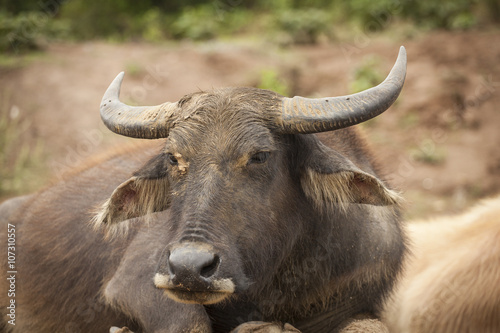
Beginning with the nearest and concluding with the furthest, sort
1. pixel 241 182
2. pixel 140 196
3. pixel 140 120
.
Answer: pixel 241 182, pixel 140 120, pixel 140 196

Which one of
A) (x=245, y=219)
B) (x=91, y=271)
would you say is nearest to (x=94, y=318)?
(x=91, y=271)

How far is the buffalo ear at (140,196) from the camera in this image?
3.97 m

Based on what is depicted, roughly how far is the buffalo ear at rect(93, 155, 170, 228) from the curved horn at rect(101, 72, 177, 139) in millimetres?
306

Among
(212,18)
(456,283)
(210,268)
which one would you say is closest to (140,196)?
(210,268)

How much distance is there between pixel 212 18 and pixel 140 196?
52.0ft

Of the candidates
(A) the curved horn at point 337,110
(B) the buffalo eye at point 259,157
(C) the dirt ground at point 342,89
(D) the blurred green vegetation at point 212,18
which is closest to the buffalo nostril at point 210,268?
(B) the buffalo eye at point 259,157

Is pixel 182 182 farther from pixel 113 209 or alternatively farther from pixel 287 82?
pixel 287 82

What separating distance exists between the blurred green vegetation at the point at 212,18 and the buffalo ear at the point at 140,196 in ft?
34.1

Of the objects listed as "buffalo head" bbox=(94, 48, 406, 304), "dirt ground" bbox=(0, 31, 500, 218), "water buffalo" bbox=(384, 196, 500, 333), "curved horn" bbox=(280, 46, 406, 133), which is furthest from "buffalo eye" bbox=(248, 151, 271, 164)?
"dirt ground" bbox=(0, 31, 500, 218)

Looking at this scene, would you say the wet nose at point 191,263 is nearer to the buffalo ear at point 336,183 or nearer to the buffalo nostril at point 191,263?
the buffalo nostril at point 191,263

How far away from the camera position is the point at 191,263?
9.69ft

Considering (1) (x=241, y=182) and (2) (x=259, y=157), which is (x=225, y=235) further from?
(2) (x=259, y=157)

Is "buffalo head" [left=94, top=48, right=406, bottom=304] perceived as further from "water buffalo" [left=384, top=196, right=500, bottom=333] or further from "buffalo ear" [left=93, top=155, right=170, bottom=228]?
"water buffalo" [left=384, top=196, right=500, bottom=333]

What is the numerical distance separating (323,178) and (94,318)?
7.70 ft
